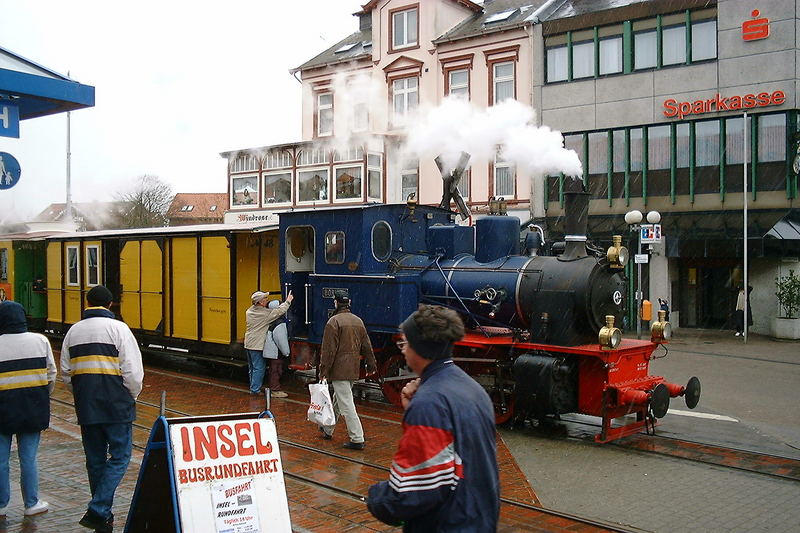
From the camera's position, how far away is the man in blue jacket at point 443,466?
2906mm

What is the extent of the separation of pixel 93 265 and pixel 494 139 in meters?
9.07

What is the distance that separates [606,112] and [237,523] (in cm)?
2102

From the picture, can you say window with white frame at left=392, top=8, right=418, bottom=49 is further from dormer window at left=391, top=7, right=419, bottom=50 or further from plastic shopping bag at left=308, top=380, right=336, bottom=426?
plastic shopping bag at left=308, top=380, right=336, bottom=426

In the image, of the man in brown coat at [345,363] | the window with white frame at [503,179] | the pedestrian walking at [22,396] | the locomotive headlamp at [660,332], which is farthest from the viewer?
the window with white frame at [503,179]

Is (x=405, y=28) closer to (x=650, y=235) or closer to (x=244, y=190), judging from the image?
(x=244, y=190)

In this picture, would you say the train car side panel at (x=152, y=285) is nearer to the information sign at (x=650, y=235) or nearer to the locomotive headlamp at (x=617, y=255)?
the locomotive headlamp at (x=617, y=255)

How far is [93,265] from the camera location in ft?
53.9

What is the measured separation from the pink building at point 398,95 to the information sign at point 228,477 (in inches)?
766

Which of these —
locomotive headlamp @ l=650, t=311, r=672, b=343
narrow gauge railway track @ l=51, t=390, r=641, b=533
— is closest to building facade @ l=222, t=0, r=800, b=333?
locomotive headlamp @ l=650, t=311, r=672, b=343

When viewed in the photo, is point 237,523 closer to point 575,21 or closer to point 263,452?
point 263,452

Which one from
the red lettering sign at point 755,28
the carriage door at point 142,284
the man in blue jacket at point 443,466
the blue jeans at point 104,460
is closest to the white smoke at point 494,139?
the carriage door at point 142,284

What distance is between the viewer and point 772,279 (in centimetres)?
2097

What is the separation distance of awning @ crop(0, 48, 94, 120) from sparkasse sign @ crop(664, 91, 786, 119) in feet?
62.0

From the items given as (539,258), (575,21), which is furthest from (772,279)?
(539,258)
